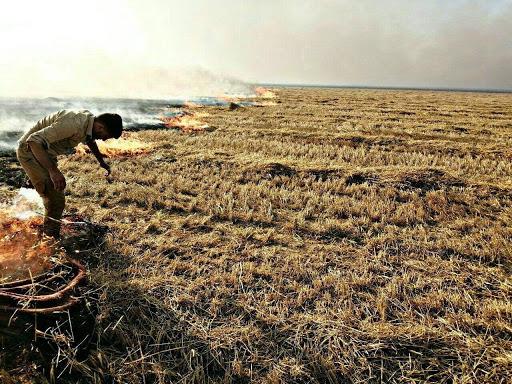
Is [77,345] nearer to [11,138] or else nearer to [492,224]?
[492,224]

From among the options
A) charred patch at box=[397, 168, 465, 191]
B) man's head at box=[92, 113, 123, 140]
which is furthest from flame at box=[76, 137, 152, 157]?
charred patch at box=[397, 168, 465, 191]

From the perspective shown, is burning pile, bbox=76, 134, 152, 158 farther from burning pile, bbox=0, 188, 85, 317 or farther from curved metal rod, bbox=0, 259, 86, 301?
curved metal rod, bbox=0, 259, 86, 301

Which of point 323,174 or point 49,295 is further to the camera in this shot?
point 323,174

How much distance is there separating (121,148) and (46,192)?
20.0 feet

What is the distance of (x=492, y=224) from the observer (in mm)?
6129

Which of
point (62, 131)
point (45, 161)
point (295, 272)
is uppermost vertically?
point (62, 131)

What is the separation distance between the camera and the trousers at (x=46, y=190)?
4.56 metres

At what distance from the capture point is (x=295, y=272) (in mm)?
4520

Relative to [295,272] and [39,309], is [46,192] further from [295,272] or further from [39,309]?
[295,272]

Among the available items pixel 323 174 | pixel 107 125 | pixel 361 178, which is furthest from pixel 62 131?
pixel 361 178

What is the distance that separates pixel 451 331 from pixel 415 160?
25.5 ft

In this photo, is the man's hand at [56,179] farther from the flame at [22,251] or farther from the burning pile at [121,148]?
the burning pile at [121,148]

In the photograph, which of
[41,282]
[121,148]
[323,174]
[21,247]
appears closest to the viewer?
[41,282]

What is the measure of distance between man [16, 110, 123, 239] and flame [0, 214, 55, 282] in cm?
27
